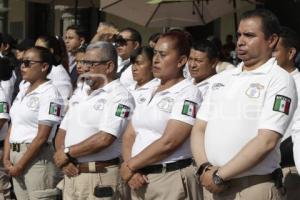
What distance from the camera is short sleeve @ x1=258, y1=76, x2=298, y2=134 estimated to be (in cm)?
395

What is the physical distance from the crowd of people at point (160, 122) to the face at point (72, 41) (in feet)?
1.50

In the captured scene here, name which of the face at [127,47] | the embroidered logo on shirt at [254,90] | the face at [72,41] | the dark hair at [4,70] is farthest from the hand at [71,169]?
the face at [72,41]

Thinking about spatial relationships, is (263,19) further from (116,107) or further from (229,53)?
(229,53)

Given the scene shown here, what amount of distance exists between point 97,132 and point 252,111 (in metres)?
1.57

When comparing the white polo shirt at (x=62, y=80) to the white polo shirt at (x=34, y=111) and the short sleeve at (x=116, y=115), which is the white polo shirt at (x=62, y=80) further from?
the short sleeve at (x=116, y=115)

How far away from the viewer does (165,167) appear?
16.1 feet

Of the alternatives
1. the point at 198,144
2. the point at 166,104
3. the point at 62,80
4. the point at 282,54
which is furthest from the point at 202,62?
the point at 198,144

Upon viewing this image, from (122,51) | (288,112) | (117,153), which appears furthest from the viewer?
(122,51)

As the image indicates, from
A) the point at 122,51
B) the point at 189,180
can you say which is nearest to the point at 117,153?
the point at 189,180

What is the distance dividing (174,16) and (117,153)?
311cm

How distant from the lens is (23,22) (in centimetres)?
1630

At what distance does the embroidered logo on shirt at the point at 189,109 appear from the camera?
482 cm

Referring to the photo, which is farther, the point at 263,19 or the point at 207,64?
the point at 207,64

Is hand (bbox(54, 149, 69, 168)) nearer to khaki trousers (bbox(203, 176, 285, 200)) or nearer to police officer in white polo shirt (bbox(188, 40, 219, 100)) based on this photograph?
police officer in white polo shirt (bbox(188, 40, 219, 100))
